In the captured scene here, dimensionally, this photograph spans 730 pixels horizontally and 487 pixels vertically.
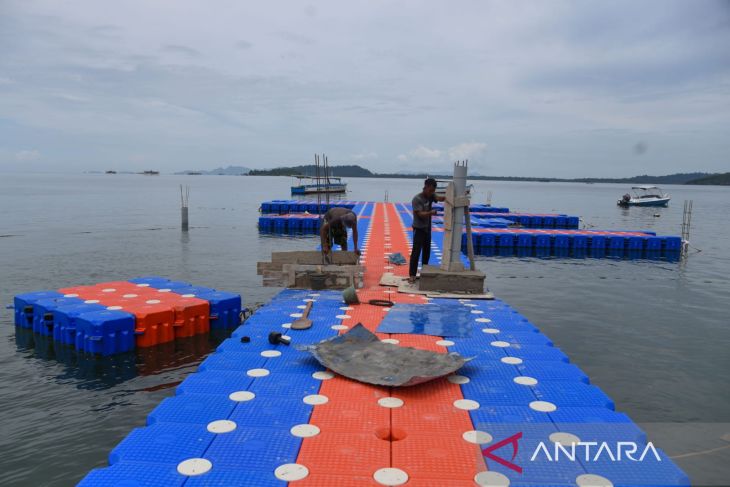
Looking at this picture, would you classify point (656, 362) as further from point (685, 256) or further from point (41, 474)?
point (685, 256)

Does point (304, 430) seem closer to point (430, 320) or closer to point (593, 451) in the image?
point (593, 451)

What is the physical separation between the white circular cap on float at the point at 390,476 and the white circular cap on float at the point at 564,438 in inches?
55.4

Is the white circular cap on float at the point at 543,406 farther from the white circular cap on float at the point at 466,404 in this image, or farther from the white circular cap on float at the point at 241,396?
the white circular cap on float at the point at 241,396

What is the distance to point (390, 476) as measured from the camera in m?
3.57

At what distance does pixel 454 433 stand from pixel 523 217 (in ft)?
116

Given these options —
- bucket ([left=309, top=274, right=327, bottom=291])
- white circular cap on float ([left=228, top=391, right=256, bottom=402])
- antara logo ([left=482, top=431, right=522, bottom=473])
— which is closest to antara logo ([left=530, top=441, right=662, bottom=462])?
antara logo ([left=482, top=431, right=522, bottom=473])

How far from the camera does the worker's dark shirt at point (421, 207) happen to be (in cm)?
1006

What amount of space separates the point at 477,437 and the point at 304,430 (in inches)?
58.6

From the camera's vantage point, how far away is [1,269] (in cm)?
1728

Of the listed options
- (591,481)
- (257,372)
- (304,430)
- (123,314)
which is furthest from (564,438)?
(123,314)

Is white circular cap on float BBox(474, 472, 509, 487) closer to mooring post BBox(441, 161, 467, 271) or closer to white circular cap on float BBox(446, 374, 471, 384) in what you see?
white circular cap on float BBox(446, 374, 471, 384)

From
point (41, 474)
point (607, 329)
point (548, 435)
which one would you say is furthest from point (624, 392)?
point (41, 474)

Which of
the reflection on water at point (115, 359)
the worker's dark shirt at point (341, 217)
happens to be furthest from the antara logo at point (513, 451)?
the worker's dark shirt at point (341, 217)

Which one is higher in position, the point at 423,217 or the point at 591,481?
the point at 423,217
